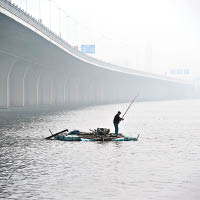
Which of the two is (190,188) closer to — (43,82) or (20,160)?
(20,160)

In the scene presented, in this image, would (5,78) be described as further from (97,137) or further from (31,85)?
(97,137)

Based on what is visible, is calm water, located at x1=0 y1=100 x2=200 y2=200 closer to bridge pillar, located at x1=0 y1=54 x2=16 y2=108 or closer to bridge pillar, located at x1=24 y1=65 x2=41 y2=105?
bridge pillar, located at x1=0 y1=54 x2=16 y2=108

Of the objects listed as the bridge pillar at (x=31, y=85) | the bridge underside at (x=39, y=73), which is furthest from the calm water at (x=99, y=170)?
the bridge pillar at (x=31, y=85)

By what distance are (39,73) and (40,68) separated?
2.71 m

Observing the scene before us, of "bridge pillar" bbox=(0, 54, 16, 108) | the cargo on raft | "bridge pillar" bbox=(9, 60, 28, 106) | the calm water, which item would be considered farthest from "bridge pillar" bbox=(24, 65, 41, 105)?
the calm water

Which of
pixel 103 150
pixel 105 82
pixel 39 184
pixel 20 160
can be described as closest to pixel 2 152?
pixel 20 160

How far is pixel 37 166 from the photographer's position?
1755 cm

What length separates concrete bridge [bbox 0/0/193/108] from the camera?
53.4 metres

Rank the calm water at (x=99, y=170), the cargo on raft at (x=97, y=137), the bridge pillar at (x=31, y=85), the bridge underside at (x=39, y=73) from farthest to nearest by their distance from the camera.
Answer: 1. the bridge pillar at (x=31, y=85)
2. the bridge underside at (x=39, y=73)
3. the cargo on raft at (x=97, y=137)
4. the calm water at (x=99, y=170)

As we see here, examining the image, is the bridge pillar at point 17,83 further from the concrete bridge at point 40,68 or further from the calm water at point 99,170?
the calm water at point 99,170

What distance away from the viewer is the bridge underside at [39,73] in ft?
201

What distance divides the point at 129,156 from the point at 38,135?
11.5 m

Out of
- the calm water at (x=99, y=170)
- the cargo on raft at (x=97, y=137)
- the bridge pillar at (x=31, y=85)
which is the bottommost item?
the calm water at (x=99, y=170)

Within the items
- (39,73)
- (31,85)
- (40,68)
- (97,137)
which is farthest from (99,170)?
(39,73)
